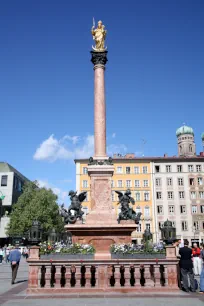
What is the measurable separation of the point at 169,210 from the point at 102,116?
45064 millimetres

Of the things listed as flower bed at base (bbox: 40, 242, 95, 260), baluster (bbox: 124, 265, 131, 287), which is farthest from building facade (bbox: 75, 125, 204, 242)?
baluster (bbox: 124, 265, 131, 287)

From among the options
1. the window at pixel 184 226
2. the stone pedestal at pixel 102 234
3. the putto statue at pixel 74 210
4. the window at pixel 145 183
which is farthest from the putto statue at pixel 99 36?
the window at pixel 184 226

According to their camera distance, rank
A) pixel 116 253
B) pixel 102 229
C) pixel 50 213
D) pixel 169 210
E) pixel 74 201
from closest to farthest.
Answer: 1. pixel 116 253
2. pixel 102 229
3. pixel 74 201
4. pixel 50 213
5. pixel 169 210

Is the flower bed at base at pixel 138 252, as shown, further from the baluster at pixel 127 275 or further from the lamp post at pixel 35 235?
the lamp post at pixel 35 235

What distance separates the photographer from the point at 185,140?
94.7 meters

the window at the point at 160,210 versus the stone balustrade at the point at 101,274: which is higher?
the window at the point at 160,210

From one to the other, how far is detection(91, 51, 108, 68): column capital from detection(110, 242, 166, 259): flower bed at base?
14.8 metres

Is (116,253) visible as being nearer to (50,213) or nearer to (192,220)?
(50,213)

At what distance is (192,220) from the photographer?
204 ft

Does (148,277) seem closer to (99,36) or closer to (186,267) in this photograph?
(186,267)

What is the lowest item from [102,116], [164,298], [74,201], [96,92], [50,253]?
[164,298]

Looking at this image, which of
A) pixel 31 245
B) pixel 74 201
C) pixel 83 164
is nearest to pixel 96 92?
pixel 74 201

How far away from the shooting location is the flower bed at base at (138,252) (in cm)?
1200

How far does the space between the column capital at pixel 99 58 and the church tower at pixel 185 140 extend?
72.2 metres
